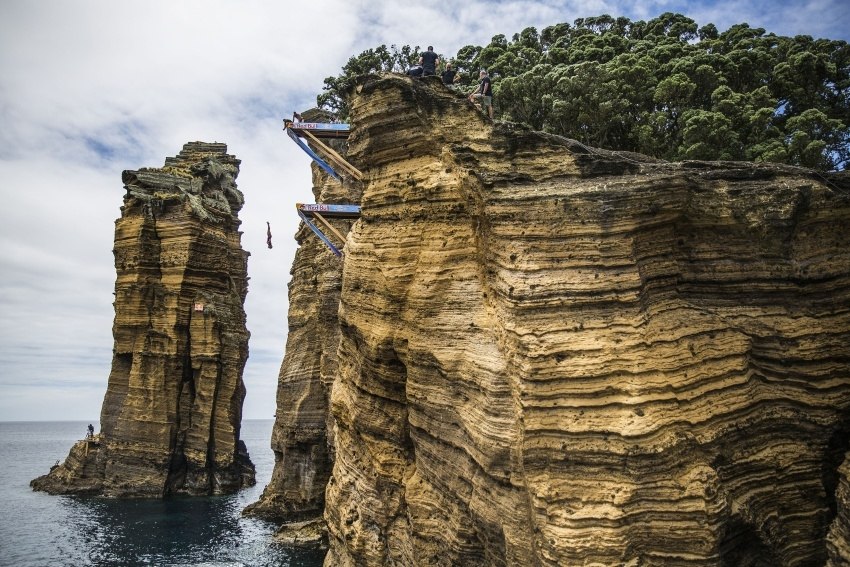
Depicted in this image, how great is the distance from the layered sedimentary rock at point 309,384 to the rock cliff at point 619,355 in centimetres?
1878

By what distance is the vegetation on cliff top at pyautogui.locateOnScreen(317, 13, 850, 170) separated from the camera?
64.0 feet

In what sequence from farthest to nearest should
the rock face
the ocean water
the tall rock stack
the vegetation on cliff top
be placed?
the rock face
the ocean water
the vegetation on cliff top
the tall rock stack

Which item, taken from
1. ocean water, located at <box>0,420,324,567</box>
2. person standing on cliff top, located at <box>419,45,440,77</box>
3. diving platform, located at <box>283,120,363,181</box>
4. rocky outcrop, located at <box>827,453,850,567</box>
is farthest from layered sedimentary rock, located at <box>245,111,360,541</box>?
rocky outcrop, located at <box>827,453,850,567</box>

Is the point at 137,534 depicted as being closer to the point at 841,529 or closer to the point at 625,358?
the point at 625,358

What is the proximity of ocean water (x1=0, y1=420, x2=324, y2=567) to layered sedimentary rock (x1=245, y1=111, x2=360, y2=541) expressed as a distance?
2.19 m

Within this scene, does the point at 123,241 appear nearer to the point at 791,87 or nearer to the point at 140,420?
the point at 140,420

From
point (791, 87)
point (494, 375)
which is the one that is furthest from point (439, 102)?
point (791, 87)

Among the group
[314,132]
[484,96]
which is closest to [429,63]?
[484,96]

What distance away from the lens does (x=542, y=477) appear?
31.2 feet

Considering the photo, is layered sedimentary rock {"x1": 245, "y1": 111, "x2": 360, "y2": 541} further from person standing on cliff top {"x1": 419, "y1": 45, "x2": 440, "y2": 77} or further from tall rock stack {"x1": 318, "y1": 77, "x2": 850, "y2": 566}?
tall rock stack {"x1": 318, "y1": 77, "x2": 850, "y2": 566}

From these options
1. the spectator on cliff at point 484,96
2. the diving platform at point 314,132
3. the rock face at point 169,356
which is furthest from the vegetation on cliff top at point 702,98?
the rock face at point 169,356

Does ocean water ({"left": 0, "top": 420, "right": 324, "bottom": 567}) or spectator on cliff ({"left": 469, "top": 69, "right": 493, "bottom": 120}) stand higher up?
spectator on cliff ({"left": 469, "top": 69, "right": 493, "bottom": 120})

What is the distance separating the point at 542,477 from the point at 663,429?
2.10 metres

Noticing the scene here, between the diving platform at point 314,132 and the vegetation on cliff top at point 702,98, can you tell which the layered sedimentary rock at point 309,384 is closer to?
the diving platform at point 314,132
